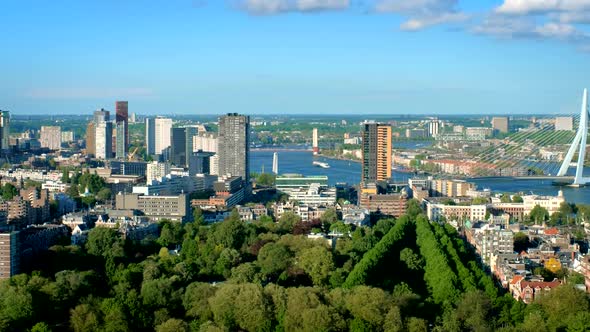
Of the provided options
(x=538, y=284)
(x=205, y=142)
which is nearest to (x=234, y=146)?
(x=205, y=142)

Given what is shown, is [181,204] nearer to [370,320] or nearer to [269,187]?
[269,187]

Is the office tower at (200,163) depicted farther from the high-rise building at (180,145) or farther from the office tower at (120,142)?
the office tower at (120,142)

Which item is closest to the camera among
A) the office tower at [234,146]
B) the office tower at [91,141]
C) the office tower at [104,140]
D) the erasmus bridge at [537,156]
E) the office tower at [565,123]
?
the office tower at [234,146]

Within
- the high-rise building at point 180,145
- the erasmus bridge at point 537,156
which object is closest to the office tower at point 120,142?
the high-rise building at point 180,145

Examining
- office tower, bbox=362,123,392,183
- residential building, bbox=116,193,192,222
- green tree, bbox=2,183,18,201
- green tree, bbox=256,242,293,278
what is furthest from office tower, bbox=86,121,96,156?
green tree, bbox=256,242,293,278

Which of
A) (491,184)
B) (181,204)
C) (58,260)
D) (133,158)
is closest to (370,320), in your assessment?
(58,260)
